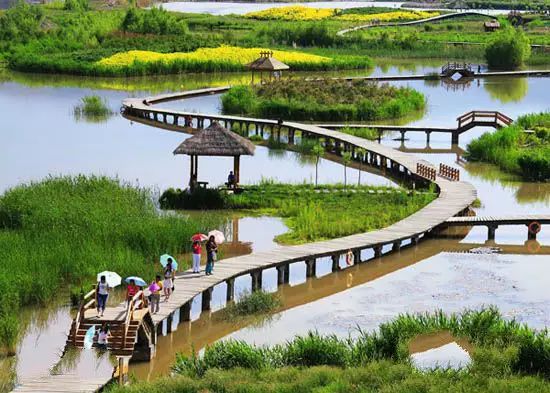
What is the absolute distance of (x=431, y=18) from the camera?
107 metres

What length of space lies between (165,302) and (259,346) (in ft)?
6.02

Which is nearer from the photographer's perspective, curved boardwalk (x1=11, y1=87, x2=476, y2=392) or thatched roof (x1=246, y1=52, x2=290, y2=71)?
curved boardwalk (x1=11, y1=87, x2=476, y2=392)

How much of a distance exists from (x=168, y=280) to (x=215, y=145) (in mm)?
10033

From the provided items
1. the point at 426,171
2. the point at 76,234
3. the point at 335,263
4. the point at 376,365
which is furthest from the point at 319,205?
the point at 376,365

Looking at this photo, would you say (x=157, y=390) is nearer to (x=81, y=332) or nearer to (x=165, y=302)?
(x=81, y=332)

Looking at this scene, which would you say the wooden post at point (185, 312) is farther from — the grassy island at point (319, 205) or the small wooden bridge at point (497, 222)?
the small wooden bridge at point (497, 222)

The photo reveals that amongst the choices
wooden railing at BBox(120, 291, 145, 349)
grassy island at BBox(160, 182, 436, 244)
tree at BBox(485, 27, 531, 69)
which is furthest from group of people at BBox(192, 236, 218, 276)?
tree at BBox(485, 27, 531, 69)

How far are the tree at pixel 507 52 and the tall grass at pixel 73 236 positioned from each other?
43239 mm

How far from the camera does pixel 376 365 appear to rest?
18.0 metres

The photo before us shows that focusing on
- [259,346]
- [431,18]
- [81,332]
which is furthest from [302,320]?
[431,18]

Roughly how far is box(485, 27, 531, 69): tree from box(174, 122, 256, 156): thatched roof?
40.8 m

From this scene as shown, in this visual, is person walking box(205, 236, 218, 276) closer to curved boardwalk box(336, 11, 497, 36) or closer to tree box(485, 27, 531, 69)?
tree box(485, 27, 531, 69)

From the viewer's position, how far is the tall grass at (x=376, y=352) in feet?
60.2

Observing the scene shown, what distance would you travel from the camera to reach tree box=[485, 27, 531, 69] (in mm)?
69875
